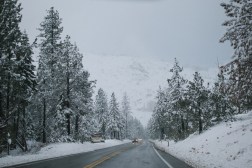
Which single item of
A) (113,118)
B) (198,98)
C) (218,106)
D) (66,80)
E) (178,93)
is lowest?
(218,106)

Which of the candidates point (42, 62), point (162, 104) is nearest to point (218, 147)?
point (42, 62)

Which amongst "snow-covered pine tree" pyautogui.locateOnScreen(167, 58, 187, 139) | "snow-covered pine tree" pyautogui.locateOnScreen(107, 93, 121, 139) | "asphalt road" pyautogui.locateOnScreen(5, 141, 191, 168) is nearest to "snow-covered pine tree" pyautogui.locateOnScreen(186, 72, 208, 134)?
"snow-covered pine tree" pyautogui.locateOnScreen(167, 58, 187, 139)

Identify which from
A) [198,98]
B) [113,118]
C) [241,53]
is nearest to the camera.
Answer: [241,53]

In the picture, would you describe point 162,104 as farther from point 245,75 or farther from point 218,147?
point 245,75

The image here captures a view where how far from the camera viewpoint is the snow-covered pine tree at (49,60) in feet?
134

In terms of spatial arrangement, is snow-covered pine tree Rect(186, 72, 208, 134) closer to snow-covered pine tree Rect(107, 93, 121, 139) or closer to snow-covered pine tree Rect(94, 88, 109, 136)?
snow-covered pine tree Rect(94, 88, 109, 136)

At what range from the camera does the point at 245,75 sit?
37.8ft

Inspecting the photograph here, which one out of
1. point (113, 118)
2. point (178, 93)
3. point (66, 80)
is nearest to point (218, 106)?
point (178, 93)

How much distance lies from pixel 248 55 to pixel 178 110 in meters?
41.5

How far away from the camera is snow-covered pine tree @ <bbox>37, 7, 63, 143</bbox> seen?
1607 inches

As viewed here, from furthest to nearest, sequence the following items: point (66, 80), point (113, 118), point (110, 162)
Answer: point (113, 118) < point (66, 80) < point (110, 162)

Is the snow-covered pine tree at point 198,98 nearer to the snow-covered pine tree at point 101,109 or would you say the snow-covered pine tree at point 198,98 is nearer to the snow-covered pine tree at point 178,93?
the snow-covered pine tree at point 178,93

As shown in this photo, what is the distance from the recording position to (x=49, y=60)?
41.2 m

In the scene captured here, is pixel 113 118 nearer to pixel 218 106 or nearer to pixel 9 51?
pixel 218 106
